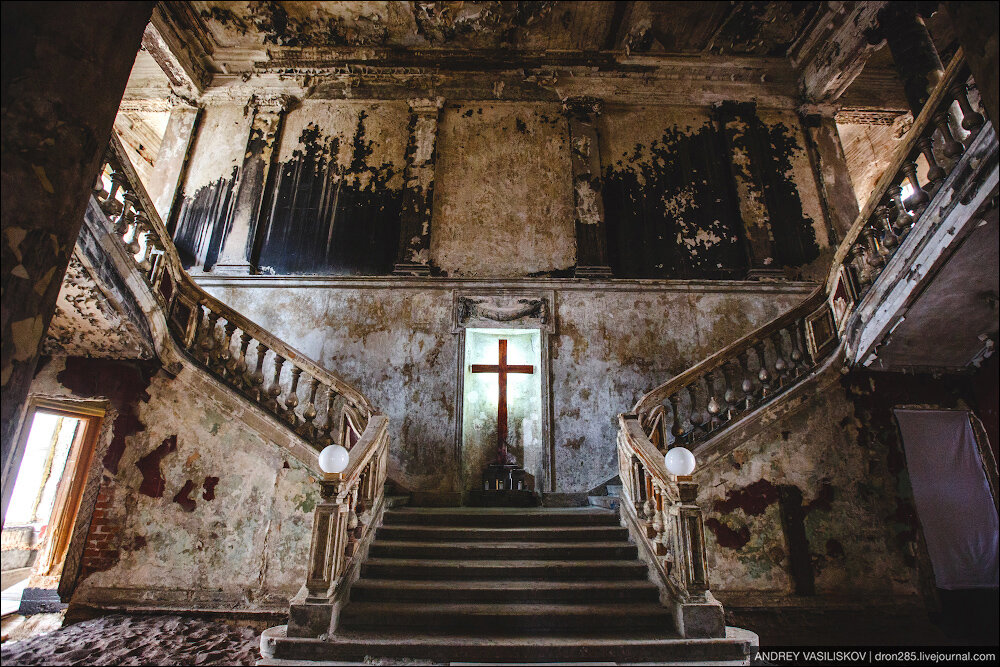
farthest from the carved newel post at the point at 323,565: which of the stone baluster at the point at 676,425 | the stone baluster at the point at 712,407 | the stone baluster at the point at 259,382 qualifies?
the stone baluster at the point at 712,407

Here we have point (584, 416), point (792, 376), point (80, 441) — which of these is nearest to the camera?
point (80, 441)

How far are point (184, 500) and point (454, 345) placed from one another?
3.70 metres

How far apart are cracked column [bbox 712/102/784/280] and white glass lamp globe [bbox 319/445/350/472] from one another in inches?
267

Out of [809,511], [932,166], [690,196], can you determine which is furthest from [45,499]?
[690,196]

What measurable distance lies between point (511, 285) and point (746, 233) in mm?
4081

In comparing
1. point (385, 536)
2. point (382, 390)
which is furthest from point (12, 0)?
point (382, 390)

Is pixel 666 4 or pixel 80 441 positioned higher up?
pixel 666 4

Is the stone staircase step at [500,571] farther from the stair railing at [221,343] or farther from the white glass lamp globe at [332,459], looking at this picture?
the stair railing at [221,343]

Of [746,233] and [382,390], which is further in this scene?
[746,233]

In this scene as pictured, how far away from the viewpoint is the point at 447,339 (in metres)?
7.00

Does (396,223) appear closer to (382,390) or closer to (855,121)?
(382,390)

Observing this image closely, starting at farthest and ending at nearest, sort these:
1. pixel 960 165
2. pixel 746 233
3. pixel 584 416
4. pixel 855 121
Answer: pixel 855 121 < pixel 746 233 < pixel 584 416 < pixel 960 165

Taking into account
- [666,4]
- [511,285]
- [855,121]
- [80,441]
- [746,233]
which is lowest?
[80,441]

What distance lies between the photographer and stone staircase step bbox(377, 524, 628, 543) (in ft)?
15.2
